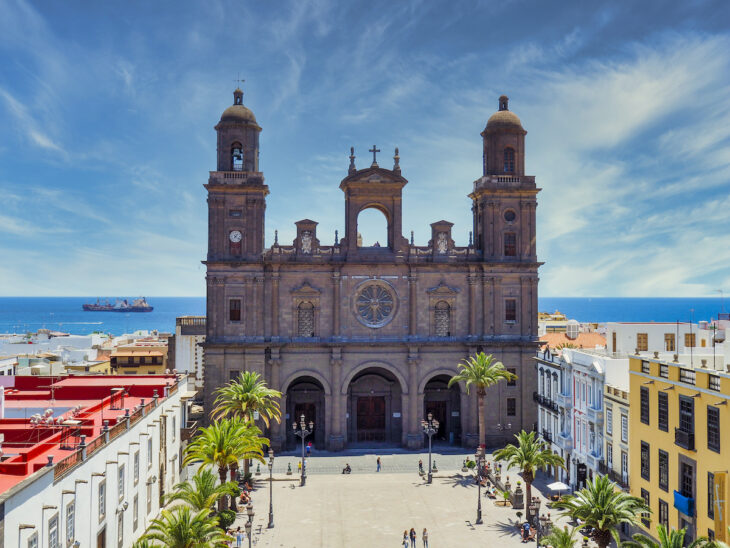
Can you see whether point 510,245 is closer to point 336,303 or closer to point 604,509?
point 336,303

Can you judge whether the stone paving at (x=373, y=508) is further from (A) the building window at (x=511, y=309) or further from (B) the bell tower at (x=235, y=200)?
(B) the bell tower at (x=235, y=200)

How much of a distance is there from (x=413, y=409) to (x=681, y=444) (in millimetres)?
28176

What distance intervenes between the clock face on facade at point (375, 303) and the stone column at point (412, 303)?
5.01 ft

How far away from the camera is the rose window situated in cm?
5644

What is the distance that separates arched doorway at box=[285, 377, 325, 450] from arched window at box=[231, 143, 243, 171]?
20453mm

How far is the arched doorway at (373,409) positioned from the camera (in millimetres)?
57406

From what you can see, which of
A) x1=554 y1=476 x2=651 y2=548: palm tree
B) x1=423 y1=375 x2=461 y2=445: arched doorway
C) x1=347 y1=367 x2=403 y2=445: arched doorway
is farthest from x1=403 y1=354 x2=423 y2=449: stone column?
x1=554 y1=476 x2=651 y2=548: palm tree

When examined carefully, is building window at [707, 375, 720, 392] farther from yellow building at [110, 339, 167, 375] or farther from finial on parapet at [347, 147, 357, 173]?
yellow building at [110, 339, 167, 375]

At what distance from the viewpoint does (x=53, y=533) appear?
21.4 m

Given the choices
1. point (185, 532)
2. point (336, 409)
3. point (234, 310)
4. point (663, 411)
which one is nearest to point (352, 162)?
point (234, 310)

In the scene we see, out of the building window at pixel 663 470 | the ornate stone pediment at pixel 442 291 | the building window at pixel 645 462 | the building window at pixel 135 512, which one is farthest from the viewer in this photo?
the ornate stone pediment at pixel 442 291

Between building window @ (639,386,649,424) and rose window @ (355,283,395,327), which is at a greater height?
rose window @ (355,283,395,327)

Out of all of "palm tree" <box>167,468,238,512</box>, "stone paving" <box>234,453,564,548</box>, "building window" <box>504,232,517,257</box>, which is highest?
"building window" <box>504,232,517,257</box>

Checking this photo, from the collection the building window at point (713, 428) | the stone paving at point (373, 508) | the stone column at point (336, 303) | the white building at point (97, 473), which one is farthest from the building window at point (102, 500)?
the stone column at point (336, 303)
